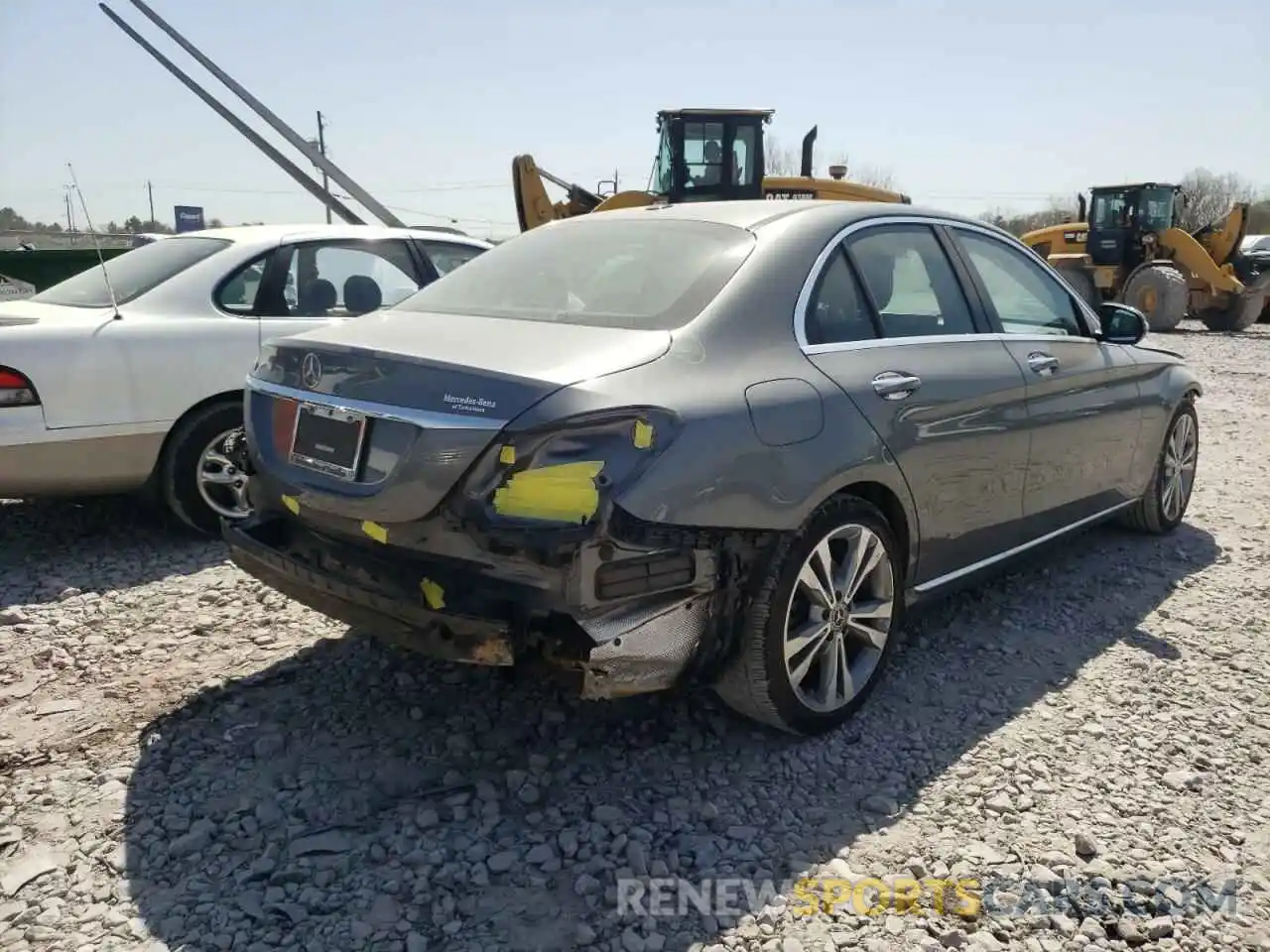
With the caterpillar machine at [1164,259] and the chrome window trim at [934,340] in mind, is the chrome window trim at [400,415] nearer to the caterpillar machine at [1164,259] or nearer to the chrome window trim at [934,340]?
the chrome window trim at [934,340]

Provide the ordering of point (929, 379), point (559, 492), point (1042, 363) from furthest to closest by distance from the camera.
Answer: point (1042, 363) < point (929, 379) < point (559, 492)

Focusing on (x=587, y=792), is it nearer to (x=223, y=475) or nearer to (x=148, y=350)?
(x=223, y=475)

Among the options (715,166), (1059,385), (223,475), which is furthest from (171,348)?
(715,166)

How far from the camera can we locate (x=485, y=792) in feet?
9.28

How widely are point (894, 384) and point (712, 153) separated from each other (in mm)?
11598

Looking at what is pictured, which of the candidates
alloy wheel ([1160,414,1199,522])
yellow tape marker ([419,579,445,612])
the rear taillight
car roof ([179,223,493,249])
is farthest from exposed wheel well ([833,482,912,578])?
the rear taillight

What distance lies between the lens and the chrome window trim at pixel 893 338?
10.1 feet

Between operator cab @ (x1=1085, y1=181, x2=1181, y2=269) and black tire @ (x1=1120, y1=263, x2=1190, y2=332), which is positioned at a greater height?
operator cab @ (x1=1085, y1=181, x2=1181, y2=269)

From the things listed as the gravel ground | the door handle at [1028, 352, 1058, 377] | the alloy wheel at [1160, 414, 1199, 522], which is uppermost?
the door handle at [1028, 352, 1058, 377]

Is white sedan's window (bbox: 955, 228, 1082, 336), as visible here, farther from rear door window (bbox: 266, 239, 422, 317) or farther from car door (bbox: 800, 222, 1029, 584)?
rear door window (bbox: 266, 239, 422, 317)

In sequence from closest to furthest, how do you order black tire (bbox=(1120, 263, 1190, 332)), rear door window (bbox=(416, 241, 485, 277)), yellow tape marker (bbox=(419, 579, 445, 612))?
1. yellow tape marker (bbox=(419, 579, 445, 612))
2. rear door window (bbox=(416, 241, 485, 277))
3. black tire (bbox=(1120, 263, 1190, 332))

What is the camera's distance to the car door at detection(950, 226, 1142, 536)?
399 centimetres

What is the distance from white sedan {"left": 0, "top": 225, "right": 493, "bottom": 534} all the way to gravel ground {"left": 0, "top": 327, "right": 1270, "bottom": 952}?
26.5 inches

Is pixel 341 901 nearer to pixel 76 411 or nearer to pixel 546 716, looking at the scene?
pixel 546 716
